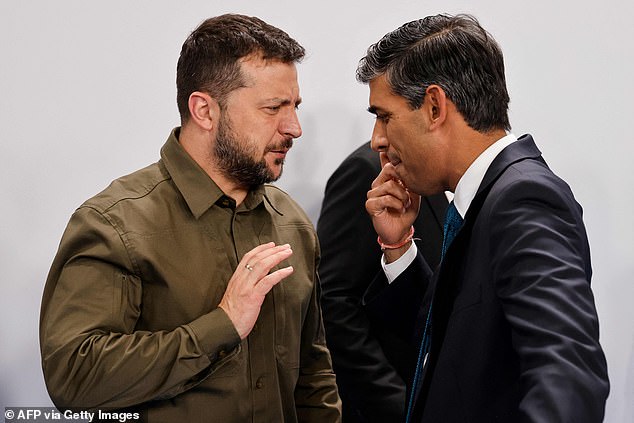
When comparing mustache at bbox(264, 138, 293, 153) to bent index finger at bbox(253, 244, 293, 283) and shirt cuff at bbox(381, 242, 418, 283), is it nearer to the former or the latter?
bent index finger at bbox(253, 244, 293, 283)

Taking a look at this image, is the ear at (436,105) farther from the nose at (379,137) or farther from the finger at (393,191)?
the finger at (393,191)

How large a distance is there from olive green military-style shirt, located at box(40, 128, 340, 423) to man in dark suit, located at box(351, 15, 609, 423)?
31 centimetres

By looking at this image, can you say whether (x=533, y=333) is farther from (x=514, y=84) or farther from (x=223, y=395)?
(x=514, y=84)

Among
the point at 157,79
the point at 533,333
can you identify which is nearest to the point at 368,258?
the point at 157,79

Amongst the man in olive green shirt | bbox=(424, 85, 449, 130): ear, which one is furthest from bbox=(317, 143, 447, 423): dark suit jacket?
bbox=(424, 85, 449, 130): ear

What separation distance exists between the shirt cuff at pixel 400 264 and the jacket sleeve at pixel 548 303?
2.30 feet

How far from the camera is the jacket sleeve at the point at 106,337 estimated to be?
1.70 m

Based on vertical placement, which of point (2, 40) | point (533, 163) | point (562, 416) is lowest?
point (562, 416)

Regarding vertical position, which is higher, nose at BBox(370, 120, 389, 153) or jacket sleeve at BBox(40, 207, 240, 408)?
nose at BBox(370, 120, 389, 153)

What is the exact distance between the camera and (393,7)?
2.89m

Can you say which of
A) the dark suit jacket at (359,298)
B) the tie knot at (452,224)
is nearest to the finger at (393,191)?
the dark suit jacket at (359,298)

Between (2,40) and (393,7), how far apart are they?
1205mm

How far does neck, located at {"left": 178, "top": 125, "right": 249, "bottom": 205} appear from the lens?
1.93 m

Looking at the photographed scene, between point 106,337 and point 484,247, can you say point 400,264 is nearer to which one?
point 484,247
